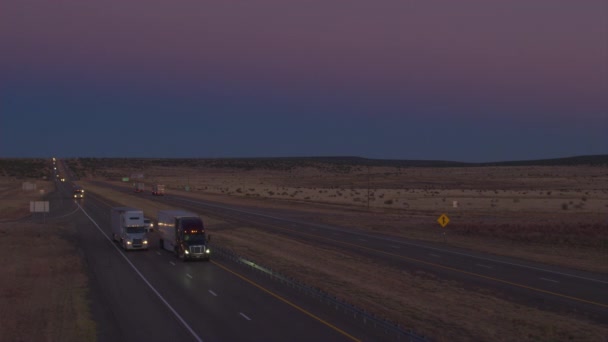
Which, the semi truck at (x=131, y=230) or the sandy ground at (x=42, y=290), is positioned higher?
the semi truck at (x=131, y=230)

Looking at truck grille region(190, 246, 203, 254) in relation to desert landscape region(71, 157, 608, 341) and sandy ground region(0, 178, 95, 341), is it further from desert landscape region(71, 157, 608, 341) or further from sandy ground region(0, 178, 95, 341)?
sandy ground region(0, 178, 95, 341)

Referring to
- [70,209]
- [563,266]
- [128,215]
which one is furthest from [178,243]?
[70,209]

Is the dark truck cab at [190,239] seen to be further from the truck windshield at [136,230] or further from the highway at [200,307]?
the truck windshield at [136,230]

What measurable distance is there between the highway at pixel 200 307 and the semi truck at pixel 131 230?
3698 millimetres

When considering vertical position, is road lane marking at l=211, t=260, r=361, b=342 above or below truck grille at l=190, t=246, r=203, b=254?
below

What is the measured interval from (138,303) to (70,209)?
59.9 m

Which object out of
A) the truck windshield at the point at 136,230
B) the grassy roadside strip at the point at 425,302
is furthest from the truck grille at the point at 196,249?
the truck windshield at the point at 136,230

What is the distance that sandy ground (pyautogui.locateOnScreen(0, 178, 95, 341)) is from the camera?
20.4 metres

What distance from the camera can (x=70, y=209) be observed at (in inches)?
3159

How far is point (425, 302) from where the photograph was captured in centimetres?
2567

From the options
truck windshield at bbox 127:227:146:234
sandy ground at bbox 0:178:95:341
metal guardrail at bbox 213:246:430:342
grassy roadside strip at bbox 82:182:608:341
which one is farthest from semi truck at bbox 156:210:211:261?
sandy ground at bbox 0:178:95:341

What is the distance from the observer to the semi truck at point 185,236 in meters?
37.1

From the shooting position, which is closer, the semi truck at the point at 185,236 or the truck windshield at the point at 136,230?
the semi truck at the point at 185,236

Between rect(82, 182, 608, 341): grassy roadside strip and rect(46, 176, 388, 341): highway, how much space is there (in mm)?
2387
